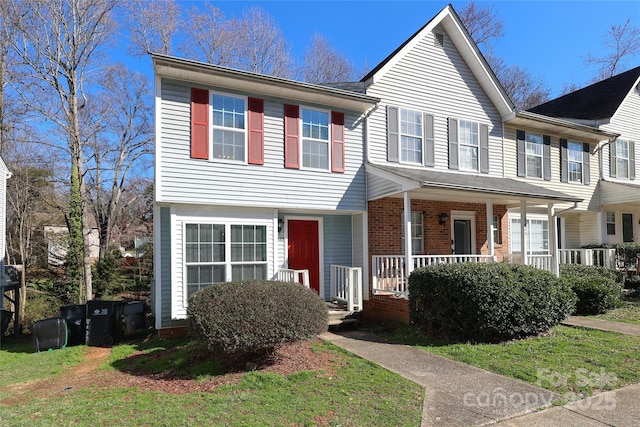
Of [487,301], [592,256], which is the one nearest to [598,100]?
[592,256]

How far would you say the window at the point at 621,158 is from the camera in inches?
636

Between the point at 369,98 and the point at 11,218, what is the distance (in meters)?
16.1

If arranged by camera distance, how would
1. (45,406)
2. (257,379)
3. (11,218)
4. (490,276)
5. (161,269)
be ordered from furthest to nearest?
(11,218) < (161,269) < (490,276) < (257,379) < (45,406)

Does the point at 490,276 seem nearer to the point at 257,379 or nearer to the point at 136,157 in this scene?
the point at 257,379

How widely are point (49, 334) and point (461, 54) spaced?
13409mm

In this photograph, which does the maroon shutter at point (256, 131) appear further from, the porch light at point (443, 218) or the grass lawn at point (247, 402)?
the porch light at point (443, 218)

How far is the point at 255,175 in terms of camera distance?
367 inches

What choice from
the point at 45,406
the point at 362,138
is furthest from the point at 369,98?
the point at 45,406

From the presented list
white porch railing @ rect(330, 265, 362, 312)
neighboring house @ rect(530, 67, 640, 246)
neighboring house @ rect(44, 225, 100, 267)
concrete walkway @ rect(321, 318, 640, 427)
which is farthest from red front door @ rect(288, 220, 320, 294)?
neighboring house @ rect(530, 67, 640, 246)

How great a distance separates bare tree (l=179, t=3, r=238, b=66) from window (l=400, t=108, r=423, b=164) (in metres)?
13.2

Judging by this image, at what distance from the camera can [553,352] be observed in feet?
21.6

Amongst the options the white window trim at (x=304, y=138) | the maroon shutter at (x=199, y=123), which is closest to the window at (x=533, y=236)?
the white window trim at (x=304, y=138)

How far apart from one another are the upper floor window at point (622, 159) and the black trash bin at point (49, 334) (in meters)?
19.1

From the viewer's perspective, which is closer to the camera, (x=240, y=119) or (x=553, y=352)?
(x=553, y=352)
